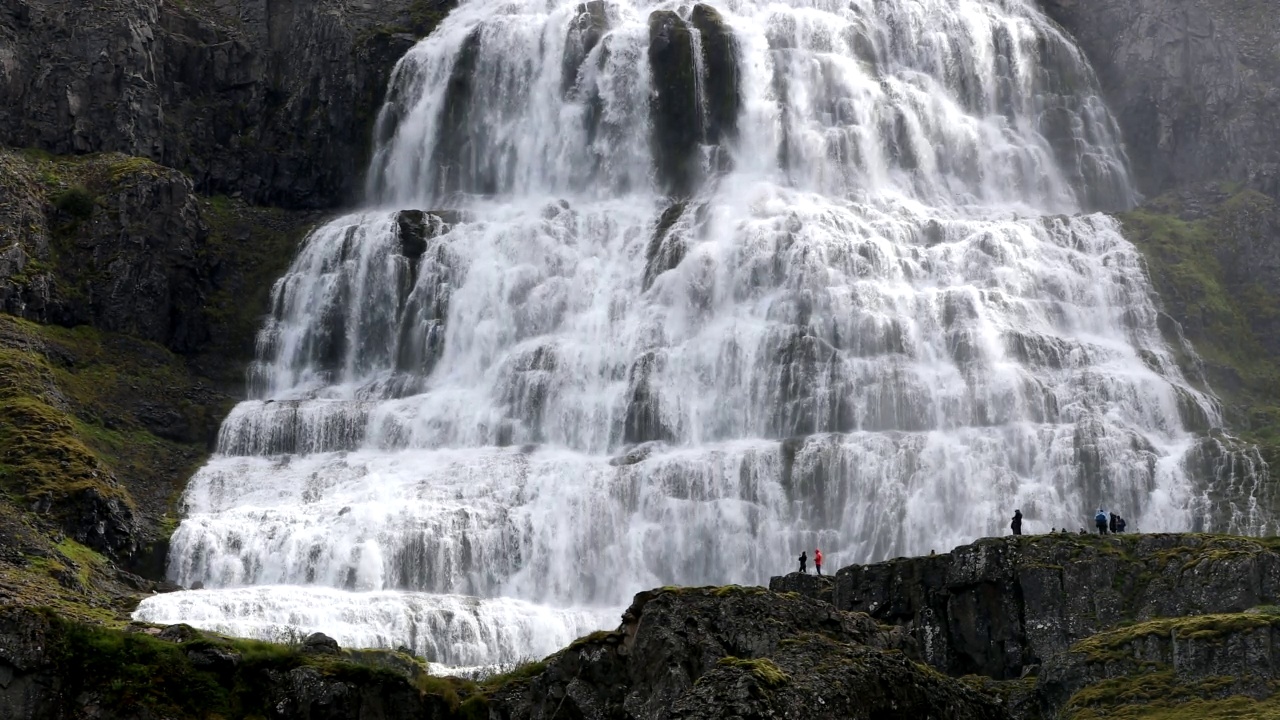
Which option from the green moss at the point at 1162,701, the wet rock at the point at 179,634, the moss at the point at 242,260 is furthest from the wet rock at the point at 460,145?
the green moss at the point at 1162,701

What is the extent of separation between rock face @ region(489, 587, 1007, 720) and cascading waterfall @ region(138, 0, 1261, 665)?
24.6 m

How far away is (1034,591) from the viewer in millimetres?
50250

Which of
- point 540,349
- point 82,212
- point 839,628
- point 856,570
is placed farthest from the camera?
point 82,212

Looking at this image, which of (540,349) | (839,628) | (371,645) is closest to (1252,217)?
(540,349)

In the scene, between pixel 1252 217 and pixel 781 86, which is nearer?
pixel 1252 217

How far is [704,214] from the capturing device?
3639 inches

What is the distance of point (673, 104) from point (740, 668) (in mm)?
68254

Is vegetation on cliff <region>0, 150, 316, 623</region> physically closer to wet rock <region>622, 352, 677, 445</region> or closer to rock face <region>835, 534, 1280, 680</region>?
wet rock <region>622, 352, 677, 445</region>

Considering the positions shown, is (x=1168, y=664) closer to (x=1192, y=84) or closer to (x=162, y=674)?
(x=162, y=674)

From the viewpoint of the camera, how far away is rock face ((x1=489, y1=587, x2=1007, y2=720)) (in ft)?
117

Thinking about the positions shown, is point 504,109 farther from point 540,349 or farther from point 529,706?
point 529,706

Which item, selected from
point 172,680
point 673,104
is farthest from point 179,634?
point 673,104

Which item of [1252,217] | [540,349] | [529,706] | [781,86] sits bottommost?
[529,706]

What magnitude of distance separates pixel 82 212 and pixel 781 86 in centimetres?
3963
